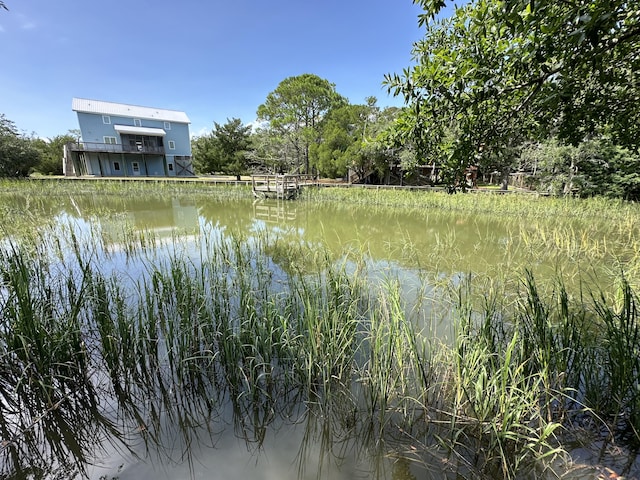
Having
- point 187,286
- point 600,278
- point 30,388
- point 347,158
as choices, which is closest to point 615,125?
point 600,278

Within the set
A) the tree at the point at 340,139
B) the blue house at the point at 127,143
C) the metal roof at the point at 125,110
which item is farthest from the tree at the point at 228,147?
the tree at the point at 340,139

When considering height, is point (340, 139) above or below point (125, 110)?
below

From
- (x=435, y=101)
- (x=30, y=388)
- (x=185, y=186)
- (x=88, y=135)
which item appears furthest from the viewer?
(x=88, y=135)

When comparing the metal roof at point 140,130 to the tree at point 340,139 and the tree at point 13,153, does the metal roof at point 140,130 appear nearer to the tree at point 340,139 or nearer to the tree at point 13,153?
the tree at point 13,153

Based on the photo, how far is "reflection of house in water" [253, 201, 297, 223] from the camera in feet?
36.0

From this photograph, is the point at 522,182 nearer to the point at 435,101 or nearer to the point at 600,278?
the point at 600,278

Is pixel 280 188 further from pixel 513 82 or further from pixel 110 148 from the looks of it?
pixel 110 148

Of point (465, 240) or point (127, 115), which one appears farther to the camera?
point (127, 115)

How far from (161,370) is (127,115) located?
3272 cm

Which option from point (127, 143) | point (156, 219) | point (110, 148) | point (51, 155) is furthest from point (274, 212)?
point (51, 155)

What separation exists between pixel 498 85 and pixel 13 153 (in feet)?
101

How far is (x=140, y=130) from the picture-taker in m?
27.3

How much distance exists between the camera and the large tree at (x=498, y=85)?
1.91 meters

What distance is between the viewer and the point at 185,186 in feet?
61.9
